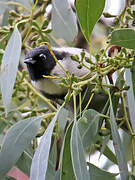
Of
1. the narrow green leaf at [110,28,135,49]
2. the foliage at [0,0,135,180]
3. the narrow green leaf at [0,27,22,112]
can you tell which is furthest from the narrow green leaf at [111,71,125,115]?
the narrow green leaf at [0,27,22,112]

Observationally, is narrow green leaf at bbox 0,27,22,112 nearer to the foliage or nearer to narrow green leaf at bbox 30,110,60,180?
the foliage

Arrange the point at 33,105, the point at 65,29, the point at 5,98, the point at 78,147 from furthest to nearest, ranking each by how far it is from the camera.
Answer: the point at 33,105 < the point at 65,29 < the point at 5,98 < the point at 78,147

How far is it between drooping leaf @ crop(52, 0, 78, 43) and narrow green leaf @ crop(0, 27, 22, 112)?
0.82 ft

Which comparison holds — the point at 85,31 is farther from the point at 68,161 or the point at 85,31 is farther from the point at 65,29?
the point at 68,161

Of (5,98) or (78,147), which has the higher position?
(5,98)

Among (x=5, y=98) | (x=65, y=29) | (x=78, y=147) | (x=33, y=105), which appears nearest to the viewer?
(x=78, y=147)

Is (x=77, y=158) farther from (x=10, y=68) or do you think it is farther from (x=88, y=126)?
(x=10, y=68)

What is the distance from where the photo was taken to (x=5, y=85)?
50.6 inches

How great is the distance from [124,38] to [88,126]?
0.30m

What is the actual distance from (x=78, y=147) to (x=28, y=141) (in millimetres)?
268

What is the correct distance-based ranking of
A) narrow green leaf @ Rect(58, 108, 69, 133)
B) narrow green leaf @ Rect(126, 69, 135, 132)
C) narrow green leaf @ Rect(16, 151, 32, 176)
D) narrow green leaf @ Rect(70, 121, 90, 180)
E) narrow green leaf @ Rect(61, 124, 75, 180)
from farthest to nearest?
narrow green leaf @ Rect(58, 108, 69, 133) → narrow green leaf @ Rect(16, 151, 32, 176) → narrow green leaf @ Rect(126, 69, 135, 132) → narrow green leaf @ Rect(61, 124, 75, 180) → narrow green leaf @ Rect(70, 121, 90, 180)

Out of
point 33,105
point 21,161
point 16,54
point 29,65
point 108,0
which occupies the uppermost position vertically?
point 108,0

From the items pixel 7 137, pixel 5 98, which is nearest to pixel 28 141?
pixel 7 137

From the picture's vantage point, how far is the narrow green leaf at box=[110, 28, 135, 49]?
1258 mm
